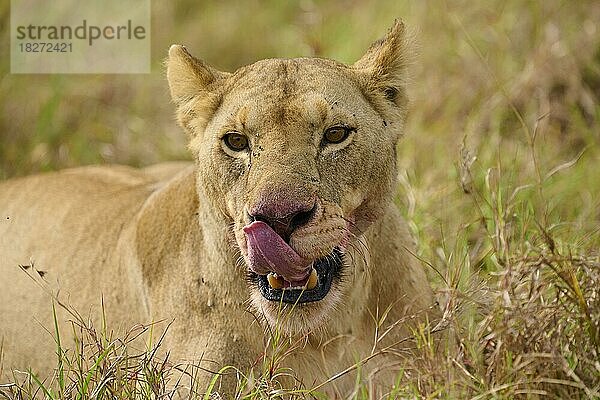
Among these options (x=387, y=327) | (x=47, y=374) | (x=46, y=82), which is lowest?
(x=47, y=374)

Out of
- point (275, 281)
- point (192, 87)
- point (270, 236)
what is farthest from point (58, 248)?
point (270, 236)

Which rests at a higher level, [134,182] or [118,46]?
[118,46]

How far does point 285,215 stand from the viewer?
3.26 m

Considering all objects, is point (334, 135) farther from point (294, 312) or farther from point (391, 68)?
point (294, 312)

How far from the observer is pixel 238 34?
942 centimetres

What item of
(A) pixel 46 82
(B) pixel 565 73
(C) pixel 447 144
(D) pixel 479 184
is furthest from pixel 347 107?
(A) pixel 46 82

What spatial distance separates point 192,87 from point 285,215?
0.87 meters

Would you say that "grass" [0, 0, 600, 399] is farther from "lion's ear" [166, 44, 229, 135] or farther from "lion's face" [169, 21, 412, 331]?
"lion's ear" [166, 44, 229, 135]

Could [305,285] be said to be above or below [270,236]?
below

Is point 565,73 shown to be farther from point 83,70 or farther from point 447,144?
point 83,70

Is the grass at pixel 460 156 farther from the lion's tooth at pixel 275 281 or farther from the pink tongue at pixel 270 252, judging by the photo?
the pink tongue at pixel 270 252

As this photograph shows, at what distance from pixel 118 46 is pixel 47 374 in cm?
379

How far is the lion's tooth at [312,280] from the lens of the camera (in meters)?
3.46

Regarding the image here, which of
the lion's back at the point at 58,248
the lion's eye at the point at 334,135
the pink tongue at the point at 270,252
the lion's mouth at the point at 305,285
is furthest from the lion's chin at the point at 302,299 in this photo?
the lion's back at the point at 58,248
